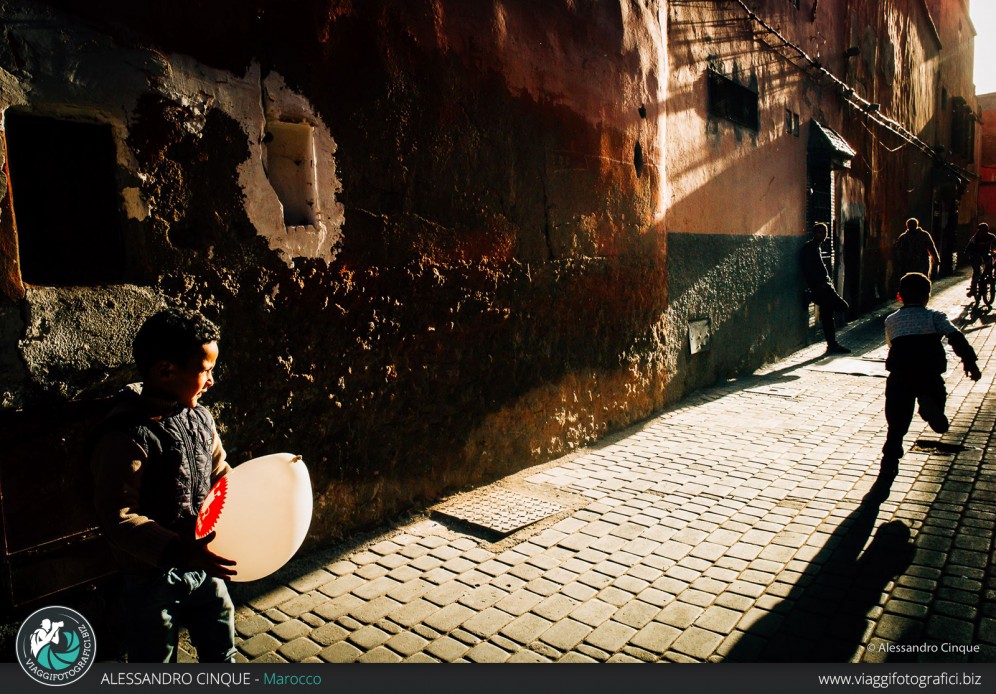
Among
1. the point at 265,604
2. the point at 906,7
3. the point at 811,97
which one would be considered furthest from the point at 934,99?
the point at 265,604

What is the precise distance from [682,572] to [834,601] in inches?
28.0

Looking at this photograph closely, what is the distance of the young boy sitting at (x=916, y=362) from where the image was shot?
4.59 meters

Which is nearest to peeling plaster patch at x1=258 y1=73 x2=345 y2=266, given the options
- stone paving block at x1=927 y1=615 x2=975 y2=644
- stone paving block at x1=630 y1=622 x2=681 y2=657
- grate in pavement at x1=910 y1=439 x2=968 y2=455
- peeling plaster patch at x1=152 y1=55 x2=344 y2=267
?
peeling plaster patch at x1=152 y1=55 x2=344 y2=267

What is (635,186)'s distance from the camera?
6426 millimetres

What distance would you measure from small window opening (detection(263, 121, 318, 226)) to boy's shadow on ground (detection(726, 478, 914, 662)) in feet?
9.92

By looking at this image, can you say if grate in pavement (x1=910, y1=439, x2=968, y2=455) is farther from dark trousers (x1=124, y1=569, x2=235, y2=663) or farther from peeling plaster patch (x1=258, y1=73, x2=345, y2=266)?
dark trousers (x1=124, y1=569, x2=235, y2=663)

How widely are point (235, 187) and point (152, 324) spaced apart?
152 cm

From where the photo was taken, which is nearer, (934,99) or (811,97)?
(811,97)

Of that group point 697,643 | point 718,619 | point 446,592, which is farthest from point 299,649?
point 718,619

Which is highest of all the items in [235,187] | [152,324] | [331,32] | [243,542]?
[331,32]

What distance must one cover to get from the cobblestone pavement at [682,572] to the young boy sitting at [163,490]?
0.80 meters

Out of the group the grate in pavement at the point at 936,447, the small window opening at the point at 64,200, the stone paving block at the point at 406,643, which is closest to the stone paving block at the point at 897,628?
the stone paving block at the point at 406,643

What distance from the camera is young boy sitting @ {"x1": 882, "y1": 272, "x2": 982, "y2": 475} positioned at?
15.1 ft

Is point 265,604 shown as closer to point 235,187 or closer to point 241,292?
point 241,292
